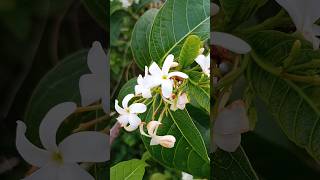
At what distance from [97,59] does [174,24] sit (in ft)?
0.55

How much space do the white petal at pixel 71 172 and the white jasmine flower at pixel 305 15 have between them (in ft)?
1.70

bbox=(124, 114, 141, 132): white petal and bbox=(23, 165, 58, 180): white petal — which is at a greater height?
bbox=(124, 114, 141, 132): white petal

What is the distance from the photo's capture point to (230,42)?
3.46ft

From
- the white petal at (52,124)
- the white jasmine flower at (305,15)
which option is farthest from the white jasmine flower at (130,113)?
the white jasmine flower at (305,15)

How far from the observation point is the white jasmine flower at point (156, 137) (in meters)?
1.01

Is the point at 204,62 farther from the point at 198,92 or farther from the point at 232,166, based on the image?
the point at 232,166

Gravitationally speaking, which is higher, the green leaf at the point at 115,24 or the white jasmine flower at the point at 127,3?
the white jasmine flower at the point at 127,3

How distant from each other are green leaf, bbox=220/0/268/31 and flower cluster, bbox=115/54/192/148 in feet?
0.37

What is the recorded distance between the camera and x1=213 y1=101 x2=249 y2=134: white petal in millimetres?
1062

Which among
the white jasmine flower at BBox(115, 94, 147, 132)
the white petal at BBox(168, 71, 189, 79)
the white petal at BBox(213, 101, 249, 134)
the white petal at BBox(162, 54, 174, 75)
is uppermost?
the white petal at BBox(162, 54, 174, 75)

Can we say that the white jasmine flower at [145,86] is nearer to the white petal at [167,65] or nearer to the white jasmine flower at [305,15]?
the white petal at [167,65]

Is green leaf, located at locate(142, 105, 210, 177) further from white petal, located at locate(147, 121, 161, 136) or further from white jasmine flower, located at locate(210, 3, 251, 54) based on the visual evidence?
Result: white jasmine flower, located at locate(210, 3, 251, 54)

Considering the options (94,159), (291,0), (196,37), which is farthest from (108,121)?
(291,0)

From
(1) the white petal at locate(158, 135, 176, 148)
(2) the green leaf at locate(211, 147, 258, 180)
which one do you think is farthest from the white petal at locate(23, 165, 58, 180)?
(2) the green leaf at locate(211, 147, 258, 180)
